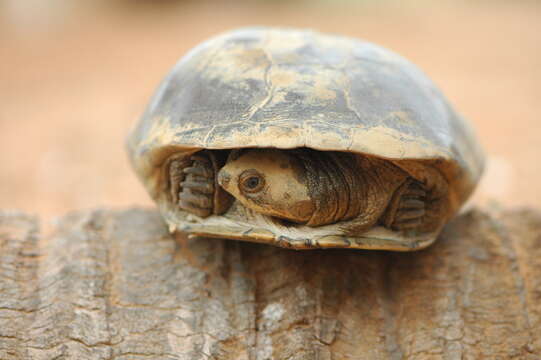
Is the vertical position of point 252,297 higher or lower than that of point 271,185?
lower

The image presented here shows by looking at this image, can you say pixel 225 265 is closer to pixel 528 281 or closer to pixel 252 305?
pixel 252 305

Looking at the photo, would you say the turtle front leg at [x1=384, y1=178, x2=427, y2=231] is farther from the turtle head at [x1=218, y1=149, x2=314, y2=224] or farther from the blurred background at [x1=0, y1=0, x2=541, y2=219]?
the blurred background at [x1=0, y1=0, x2=541, y2=219]

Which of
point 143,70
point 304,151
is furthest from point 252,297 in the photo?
point 143,70

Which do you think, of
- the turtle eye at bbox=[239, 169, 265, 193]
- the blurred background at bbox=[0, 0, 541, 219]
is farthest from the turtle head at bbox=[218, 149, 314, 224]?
the blurred background at bbox=[0, 0, 541, 219]

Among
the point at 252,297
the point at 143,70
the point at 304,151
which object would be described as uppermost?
the point at 143,70

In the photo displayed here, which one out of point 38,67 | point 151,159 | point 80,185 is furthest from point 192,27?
point 151,159

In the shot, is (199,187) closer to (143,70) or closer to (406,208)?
(406,208)

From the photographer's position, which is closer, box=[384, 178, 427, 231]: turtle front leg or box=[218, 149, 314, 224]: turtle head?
box=[218, 149, 314, 224]: turtle head
